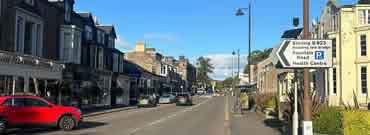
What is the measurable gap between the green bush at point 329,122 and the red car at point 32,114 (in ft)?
36.5

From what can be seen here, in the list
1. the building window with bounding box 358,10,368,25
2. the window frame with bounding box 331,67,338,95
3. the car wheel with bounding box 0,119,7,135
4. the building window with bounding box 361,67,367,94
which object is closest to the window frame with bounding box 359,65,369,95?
the building window with bounding box 361,67,367,94

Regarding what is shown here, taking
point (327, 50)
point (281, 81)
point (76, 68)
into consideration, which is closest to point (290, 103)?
point (327, 50)

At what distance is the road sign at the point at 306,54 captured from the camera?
11234 mm

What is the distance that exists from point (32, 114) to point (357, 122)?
43.9ft

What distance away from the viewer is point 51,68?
37219 mm

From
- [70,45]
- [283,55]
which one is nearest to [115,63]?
[70,45]

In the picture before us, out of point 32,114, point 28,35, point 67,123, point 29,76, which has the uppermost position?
point 28,35

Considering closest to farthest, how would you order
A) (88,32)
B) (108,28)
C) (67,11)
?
(67,11) < (88,32) < (108,28)

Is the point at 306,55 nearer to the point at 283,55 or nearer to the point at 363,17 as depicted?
the point at 283,55

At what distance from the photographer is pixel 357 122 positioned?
14.1m

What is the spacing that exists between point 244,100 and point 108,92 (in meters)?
14.4

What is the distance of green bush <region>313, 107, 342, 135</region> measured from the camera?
15.5m

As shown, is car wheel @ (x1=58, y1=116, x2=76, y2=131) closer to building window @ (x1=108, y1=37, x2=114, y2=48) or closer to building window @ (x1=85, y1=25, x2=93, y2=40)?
building window @ (x1=85, y1=25, x2=93, y2=40)

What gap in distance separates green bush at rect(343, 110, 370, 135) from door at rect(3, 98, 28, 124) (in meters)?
13.1
